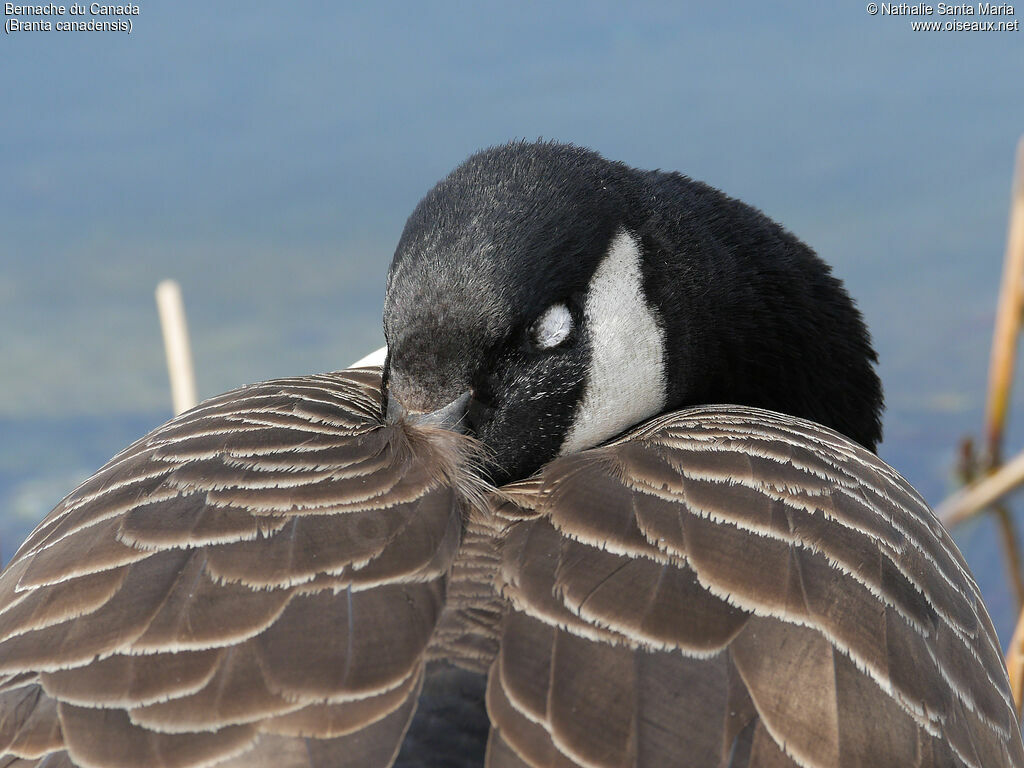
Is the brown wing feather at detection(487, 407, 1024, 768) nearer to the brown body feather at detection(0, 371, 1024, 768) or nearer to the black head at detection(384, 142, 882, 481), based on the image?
the brown body feather at detection(0, 371, 1024, 768)

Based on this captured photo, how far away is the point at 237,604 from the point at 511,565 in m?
0.53

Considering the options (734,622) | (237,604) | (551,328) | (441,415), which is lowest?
(734,622)

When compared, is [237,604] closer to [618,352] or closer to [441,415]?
[441,415]

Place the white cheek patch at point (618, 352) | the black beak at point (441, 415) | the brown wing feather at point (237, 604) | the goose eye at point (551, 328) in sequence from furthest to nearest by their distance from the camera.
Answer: the white cheek patch at point (618, 352)
the goose eye at point (551, 328)
the black beak at point (441, 415)
the brown wing feather at point (237, 604)

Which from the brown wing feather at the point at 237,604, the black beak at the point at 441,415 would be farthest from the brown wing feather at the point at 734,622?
the black beak at the point at 441,415

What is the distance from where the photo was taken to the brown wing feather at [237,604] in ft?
6.44

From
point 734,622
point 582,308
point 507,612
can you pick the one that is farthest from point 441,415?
point 734,622

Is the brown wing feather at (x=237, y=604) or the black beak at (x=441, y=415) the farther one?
the black beak at (x=441, y=415)

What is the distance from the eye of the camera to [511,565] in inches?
89.7

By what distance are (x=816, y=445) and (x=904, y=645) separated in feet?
2.17

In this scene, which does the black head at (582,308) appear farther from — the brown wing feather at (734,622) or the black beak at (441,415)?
the brown wing feather at (734,622)

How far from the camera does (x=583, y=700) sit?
1983 mm

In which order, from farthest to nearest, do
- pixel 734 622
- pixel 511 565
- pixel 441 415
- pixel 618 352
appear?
pixel 618 352, pixel 441 415, pixel 511 565, pixel 734 622

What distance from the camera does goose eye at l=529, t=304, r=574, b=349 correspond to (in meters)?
2.95
